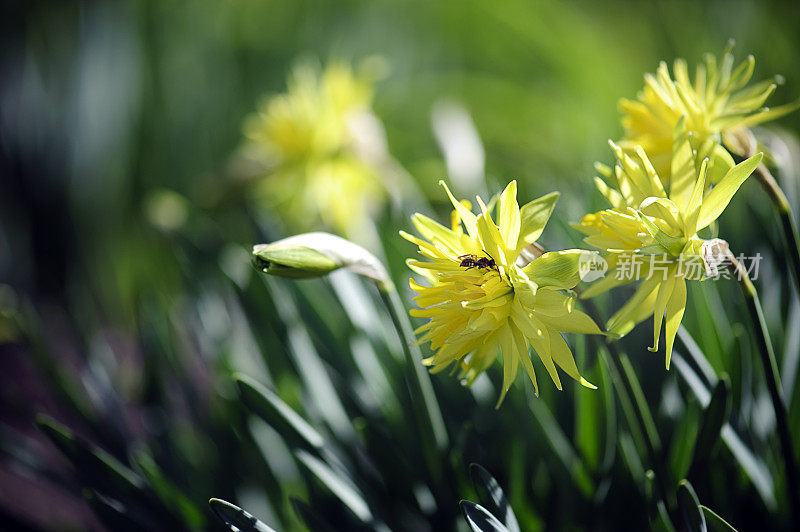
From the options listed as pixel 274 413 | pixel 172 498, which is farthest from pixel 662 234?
pixel 172 498

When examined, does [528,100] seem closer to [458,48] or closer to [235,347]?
[458,48]

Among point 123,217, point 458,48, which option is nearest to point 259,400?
point 123,217

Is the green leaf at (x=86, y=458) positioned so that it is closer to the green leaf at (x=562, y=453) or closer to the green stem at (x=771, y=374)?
the green leaf at (x=562, y=453)

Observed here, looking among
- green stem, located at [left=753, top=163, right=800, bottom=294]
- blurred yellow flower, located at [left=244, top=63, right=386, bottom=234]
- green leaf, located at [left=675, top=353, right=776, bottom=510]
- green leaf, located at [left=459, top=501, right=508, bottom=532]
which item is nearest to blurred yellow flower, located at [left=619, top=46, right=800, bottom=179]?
green stem, located at [left=753, top=163, right=800, bottom=294]

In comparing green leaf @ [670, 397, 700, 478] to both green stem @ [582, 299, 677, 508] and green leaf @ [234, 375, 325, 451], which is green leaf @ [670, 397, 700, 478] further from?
green leaf @ [234, 375, 325, 451]

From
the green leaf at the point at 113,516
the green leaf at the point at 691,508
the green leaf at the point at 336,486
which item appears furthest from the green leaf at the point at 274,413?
the green leaf at the point at 691,508

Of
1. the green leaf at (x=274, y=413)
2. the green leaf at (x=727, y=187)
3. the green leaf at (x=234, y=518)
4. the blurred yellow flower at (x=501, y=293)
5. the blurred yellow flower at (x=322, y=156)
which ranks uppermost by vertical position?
the blurred yellow flower at (x=322, y=156)

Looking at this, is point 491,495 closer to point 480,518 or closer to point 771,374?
point 480,518
